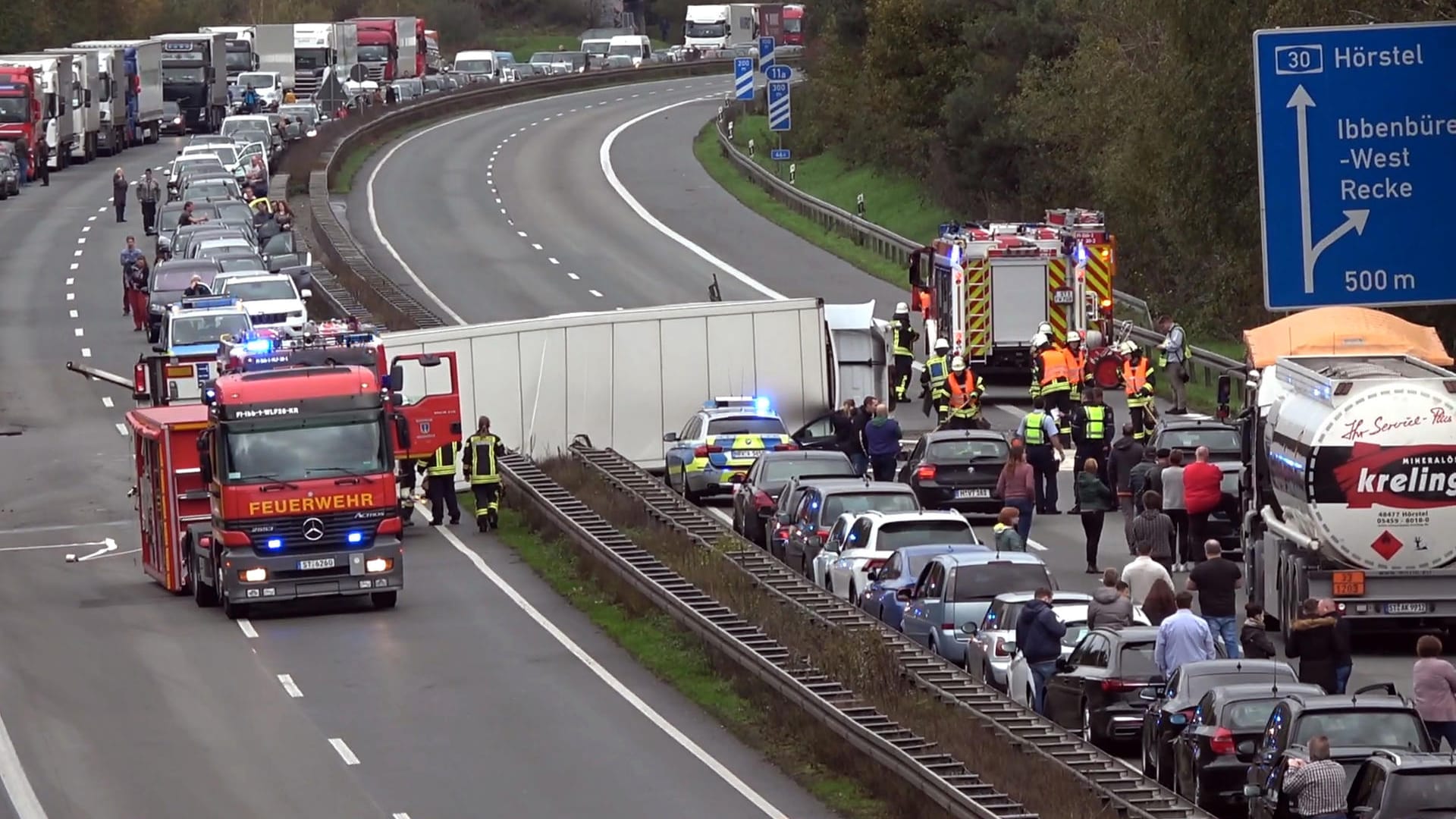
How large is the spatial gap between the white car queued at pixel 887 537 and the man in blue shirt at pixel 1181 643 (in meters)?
6.49

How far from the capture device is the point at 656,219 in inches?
2734

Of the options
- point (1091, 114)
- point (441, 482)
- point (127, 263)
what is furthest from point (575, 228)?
point (441, 482)

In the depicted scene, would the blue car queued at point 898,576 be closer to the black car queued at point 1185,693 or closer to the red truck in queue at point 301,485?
the red truck in queue at point 301,485

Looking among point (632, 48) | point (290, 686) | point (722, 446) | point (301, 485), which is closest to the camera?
point (290, 686)

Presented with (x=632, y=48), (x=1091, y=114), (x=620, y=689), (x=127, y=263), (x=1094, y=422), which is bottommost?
(x=620, y=689)

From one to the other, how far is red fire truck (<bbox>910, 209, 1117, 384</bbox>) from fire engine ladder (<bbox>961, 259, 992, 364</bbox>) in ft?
0.04

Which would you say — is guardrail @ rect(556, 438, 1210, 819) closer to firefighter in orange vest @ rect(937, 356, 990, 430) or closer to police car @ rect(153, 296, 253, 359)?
firefighter in orange vest @ rect(937, 356, 990, 430)

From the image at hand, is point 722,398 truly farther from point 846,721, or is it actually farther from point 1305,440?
point 846,721

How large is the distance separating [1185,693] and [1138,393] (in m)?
16.9

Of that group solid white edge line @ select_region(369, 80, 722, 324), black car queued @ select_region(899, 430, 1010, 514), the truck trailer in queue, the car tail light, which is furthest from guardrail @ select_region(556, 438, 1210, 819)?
solid white edge line @ select_region(369, 80, 722, 324)

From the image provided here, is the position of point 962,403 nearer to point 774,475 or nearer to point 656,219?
point 774,475

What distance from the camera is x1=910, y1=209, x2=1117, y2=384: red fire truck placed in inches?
1681

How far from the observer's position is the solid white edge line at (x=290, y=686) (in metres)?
24.5

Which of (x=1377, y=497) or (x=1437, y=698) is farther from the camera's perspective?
(x=1377, y=497)
